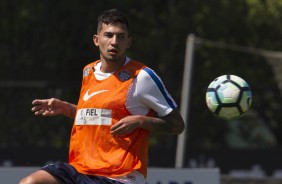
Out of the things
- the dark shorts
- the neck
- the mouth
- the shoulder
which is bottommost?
the dark shorts

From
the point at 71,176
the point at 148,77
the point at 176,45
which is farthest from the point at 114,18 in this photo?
the point at 176,45

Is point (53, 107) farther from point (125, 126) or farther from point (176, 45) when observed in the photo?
point (176, 45)

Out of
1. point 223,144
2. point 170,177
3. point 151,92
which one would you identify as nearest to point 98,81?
point 151,92

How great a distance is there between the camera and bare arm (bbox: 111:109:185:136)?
6.11 m

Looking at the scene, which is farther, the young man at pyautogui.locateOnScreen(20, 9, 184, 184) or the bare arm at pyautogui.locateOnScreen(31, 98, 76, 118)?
the bare arm at pyautogui.locateOnScreen(31, 98, 76, 118)

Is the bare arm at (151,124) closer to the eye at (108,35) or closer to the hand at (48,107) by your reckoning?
the eye at (108,35)

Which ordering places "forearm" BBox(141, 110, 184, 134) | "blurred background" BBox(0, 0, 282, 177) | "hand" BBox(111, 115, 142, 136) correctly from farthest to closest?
"blurred background" BBox(0, 0, 282, 177) < "forearm" BBox(141, 110, 184, 134) < "hand" BBox(111, 115, 142, 136)

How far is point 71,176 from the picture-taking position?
6.21 m

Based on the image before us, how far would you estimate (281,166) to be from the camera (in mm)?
16984

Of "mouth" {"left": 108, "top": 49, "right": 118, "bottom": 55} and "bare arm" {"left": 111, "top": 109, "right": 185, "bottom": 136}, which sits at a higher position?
"mouth" {"left": 108, "top": 49, "right": 118, "bottom": 55}

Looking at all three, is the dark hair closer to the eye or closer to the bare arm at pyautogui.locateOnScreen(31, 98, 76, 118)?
the eye

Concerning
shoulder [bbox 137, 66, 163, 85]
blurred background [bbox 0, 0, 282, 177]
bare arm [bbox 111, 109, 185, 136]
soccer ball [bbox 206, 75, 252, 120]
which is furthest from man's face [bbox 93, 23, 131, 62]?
blurred background [bbox 0, 0, 282, 177]

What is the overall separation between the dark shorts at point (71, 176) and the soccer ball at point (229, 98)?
1318 millimetres

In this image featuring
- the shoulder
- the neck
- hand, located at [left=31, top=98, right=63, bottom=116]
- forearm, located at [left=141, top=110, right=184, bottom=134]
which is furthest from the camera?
hand, located at [left=31, top=98, right=63, bottom=116]
